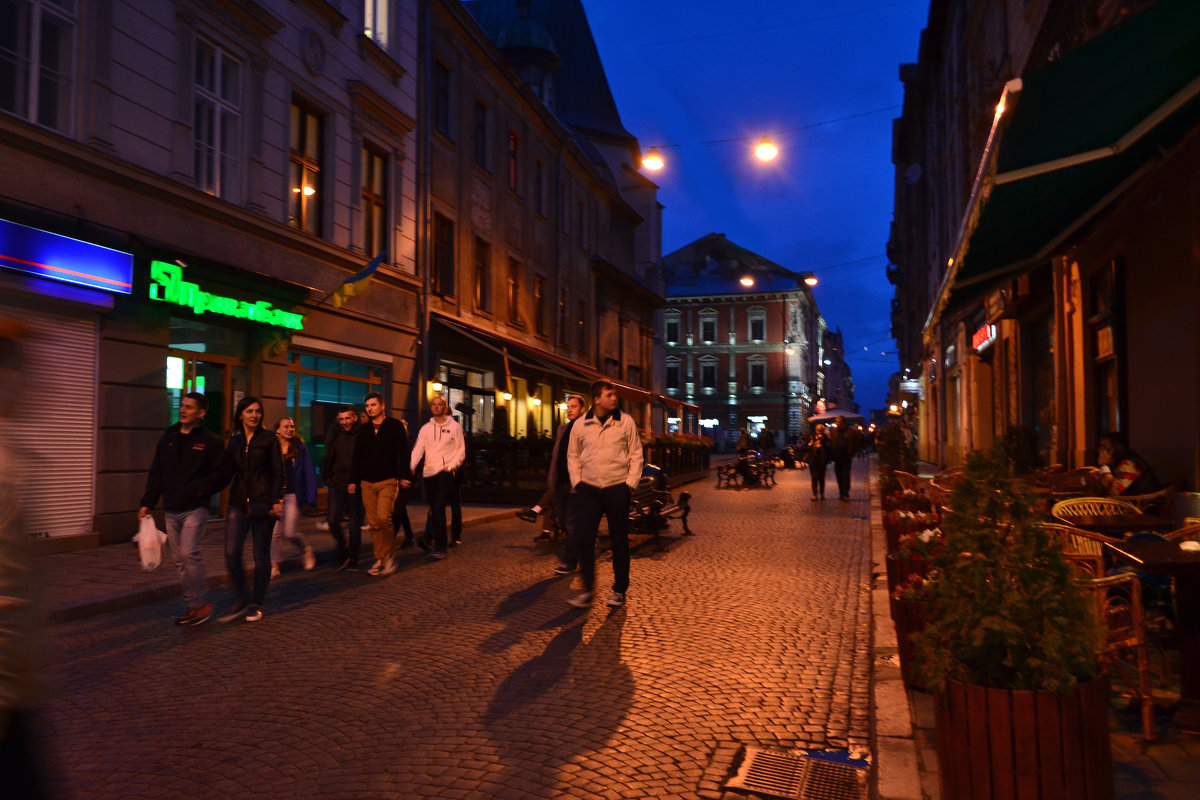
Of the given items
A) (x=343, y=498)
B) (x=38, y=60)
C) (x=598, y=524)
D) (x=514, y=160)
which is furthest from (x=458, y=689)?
(x=514, y=160)

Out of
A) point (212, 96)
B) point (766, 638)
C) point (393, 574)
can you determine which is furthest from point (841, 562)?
point (212, 96)

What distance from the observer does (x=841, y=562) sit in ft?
33.2

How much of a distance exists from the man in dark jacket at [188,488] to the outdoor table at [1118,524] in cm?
590

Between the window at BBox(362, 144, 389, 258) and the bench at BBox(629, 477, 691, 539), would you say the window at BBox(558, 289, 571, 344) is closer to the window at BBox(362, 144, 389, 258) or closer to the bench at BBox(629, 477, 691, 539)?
the window at BBox(362, 144, 389, 258)

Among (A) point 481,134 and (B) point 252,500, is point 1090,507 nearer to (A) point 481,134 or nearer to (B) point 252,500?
(B) point 252,500

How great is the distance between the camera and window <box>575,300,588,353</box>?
30.5 m

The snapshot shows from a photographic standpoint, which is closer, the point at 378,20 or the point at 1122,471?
the point at 1122,471

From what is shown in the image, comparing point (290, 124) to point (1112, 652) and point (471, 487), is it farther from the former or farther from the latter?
point (1112, 652)

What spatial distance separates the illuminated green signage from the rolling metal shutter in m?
0.97

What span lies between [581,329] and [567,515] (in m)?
21.5

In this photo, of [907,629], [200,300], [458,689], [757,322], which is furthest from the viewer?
[757,322]

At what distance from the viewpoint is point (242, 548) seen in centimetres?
709

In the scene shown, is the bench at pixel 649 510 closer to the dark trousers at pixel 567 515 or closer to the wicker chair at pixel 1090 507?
the dark trousers at pixel 567 515

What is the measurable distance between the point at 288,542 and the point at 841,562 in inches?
265
